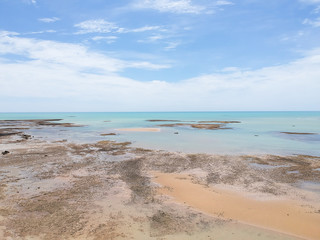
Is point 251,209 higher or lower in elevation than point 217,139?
lower

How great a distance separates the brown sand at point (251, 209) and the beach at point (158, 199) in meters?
0.04

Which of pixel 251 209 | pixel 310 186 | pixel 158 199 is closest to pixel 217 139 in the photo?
pixel 310 186

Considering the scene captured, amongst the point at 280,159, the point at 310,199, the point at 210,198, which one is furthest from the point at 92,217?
the point at 280,159

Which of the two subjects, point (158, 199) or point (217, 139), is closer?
point (158, 199)

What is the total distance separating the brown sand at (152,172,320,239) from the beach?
0.04 m

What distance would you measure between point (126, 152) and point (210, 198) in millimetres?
13682

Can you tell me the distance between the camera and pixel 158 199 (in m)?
10.7

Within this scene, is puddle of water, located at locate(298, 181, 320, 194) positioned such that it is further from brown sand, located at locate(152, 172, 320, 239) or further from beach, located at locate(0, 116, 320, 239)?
brown sand, located at locate(152, 172, 320, 239)

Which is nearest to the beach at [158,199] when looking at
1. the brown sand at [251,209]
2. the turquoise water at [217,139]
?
the brown sand at [251,209]

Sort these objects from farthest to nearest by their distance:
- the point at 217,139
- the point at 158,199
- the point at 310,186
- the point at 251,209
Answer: the point at 217,139 < the point at 310,186 < the point at 158,199 < the point at 251,209

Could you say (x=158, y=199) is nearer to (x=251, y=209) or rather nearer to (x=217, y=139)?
(x=251, y=209)

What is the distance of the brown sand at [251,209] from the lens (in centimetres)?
841

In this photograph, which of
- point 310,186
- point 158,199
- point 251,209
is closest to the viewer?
point 251,209

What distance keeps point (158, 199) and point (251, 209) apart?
4.38m
